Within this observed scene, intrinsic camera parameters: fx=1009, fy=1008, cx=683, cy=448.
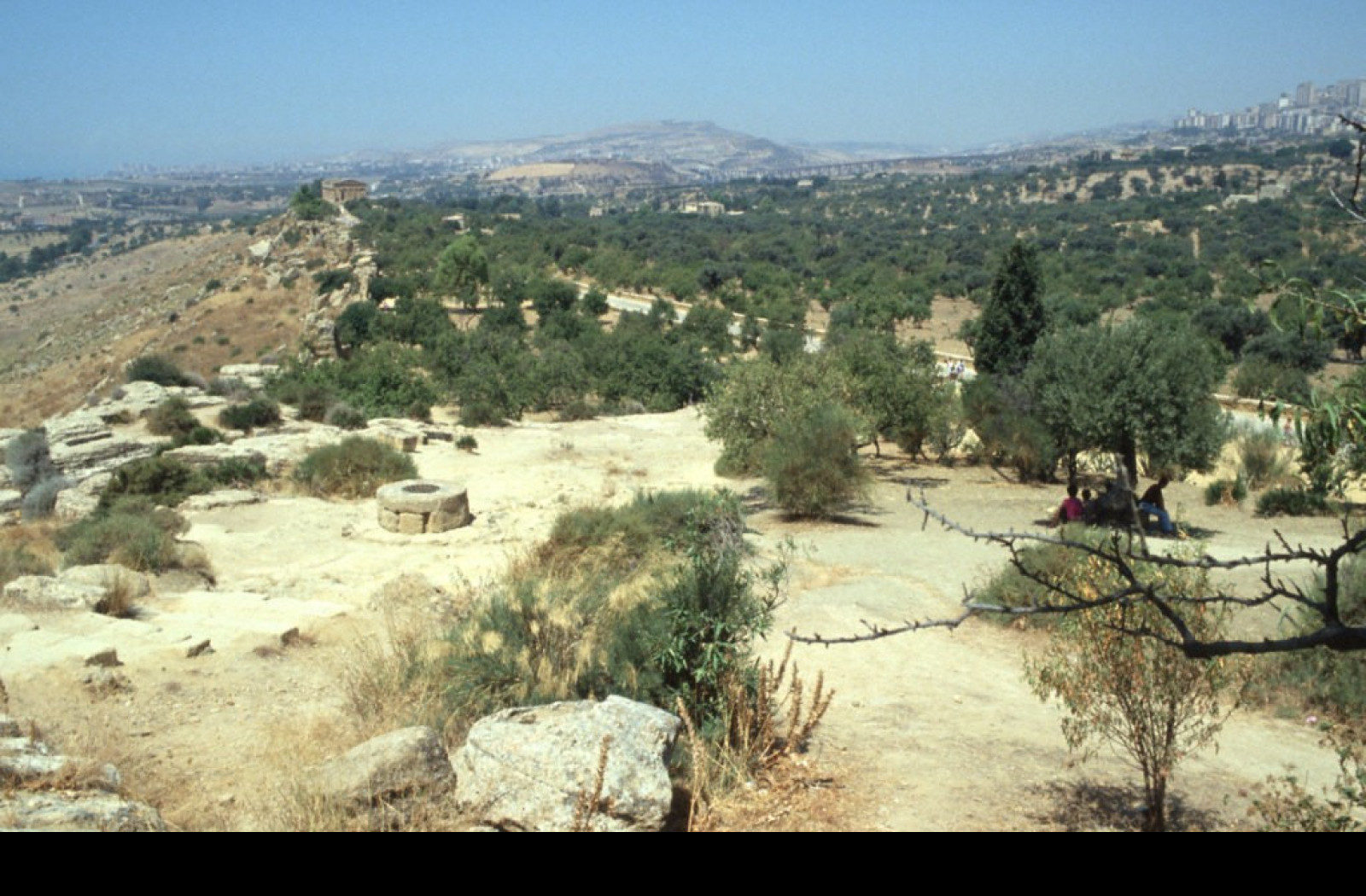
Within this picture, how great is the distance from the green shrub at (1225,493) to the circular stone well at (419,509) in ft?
46.0

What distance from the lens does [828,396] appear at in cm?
1888

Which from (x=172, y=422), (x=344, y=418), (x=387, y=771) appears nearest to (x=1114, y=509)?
(x=387, y=771)

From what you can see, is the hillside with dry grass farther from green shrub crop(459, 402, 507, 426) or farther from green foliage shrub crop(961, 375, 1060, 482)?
green foliage shrub crop(961, 375, 1060, 482)

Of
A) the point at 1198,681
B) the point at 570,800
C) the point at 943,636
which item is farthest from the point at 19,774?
the point at 943,636

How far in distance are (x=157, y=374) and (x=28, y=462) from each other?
12.5 metres

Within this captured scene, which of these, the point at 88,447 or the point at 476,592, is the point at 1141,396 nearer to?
the point at 476,592

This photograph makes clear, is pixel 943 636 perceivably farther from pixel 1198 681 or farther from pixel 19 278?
pixel 19 278

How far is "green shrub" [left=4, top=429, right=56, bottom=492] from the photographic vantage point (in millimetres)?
18688

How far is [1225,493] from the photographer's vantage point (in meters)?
19.3

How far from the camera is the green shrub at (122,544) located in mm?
12398

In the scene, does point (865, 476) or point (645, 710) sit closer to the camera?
point (645, 710)

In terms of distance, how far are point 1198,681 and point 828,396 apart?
13486 millimetres
